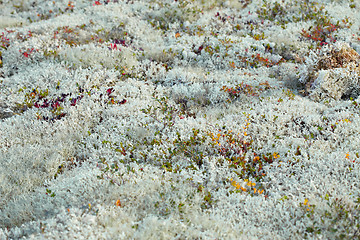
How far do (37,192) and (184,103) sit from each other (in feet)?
12.7

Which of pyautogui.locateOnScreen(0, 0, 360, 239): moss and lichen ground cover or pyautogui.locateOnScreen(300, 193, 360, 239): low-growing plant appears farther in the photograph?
pyautogui.locateOnScreen(0, 0, 360, 239): moss and lichen ground cover

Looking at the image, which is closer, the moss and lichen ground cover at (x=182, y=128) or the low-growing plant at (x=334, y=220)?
the low-growing plant at (x=334, y=220)

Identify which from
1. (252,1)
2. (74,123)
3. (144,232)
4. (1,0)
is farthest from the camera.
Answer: (1,0)

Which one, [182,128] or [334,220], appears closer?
[334,220]

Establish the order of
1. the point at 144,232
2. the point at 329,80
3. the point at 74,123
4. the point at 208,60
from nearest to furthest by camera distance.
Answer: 1. the point at 144,232
2. the point at 74,123
3. the point at 329,80
4. the point at 208,60

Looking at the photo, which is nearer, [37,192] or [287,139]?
[37,192]

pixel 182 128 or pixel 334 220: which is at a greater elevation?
pixel 334 220

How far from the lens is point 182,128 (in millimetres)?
6008

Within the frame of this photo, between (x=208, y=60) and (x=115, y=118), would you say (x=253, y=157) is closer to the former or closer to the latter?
(x=115, y=118)

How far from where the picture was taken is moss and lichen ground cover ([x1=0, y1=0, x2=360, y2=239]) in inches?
165

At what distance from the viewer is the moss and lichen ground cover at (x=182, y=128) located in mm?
4191

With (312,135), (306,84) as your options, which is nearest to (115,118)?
(312,135)

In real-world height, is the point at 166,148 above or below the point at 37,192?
above

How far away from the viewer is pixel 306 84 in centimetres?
739
